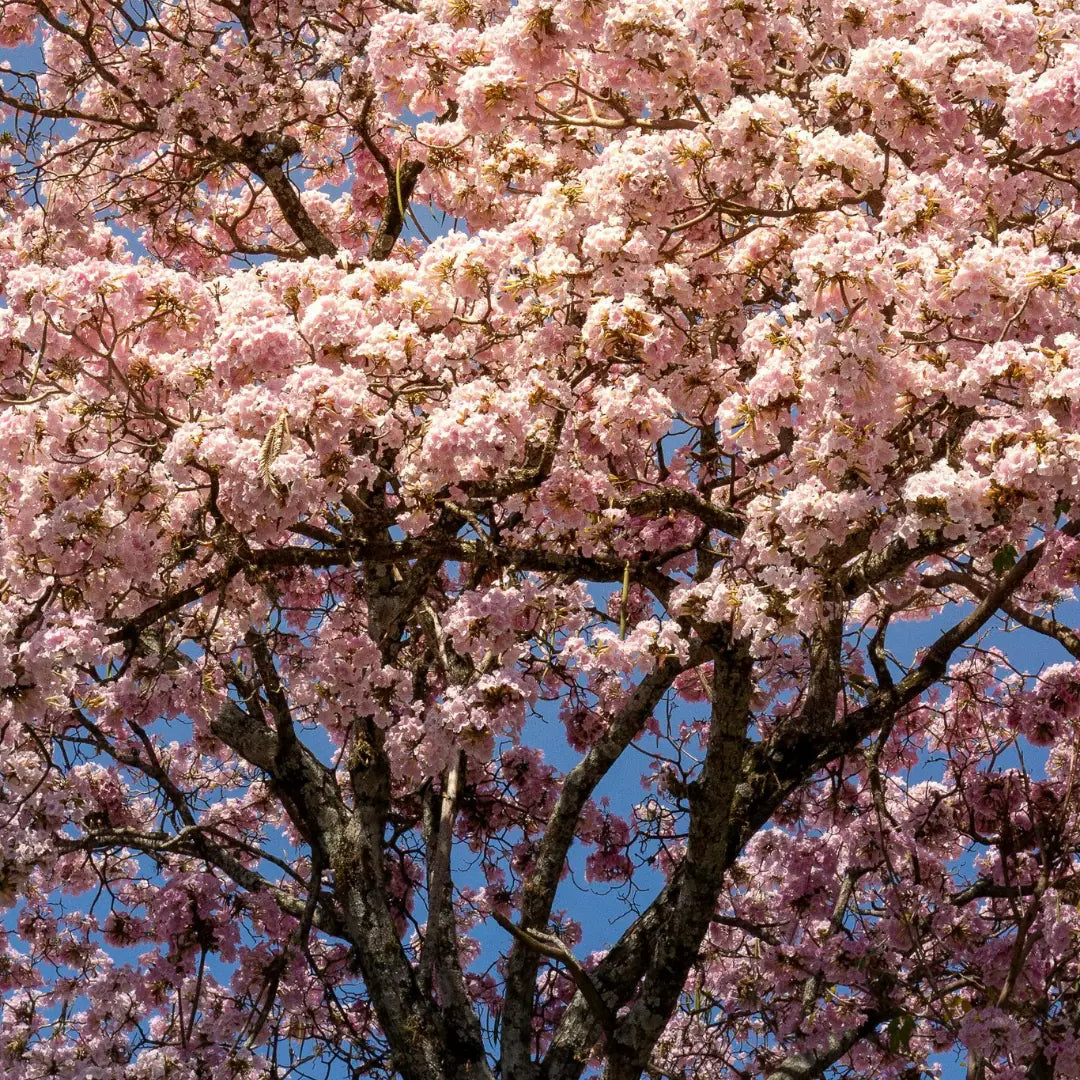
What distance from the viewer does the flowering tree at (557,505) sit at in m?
5.15

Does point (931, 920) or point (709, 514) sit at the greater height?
point (709, 514)

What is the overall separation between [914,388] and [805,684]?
318 cm

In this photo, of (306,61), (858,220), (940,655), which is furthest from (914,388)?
(306,61)

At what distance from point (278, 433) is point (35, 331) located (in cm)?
141

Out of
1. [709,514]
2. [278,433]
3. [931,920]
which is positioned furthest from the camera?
[931,920]

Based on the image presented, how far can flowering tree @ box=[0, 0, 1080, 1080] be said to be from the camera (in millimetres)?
5152

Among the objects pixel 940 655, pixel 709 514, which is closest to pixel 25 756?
pixel 709 514

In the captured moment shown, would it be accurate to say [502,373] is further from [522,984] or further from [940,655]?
[522,984]

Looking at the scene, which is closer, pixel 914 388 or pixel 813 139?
pixel 914 388

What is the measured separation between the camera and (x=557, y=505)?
19.2ft

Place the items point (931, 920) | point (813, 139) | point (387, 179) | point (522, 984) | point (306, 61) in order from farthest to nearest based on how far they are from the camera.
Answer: point (387, 179) < point (306, 61) < point (931, 920) < point (522, 984) < point (813, 139)

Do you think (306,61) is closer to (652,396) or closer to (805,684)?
(652,396)

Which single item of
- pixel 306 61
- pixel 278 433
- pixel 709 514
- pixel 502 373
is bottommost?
pixel 278 433

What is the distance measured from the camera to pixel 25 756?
7.69 m
